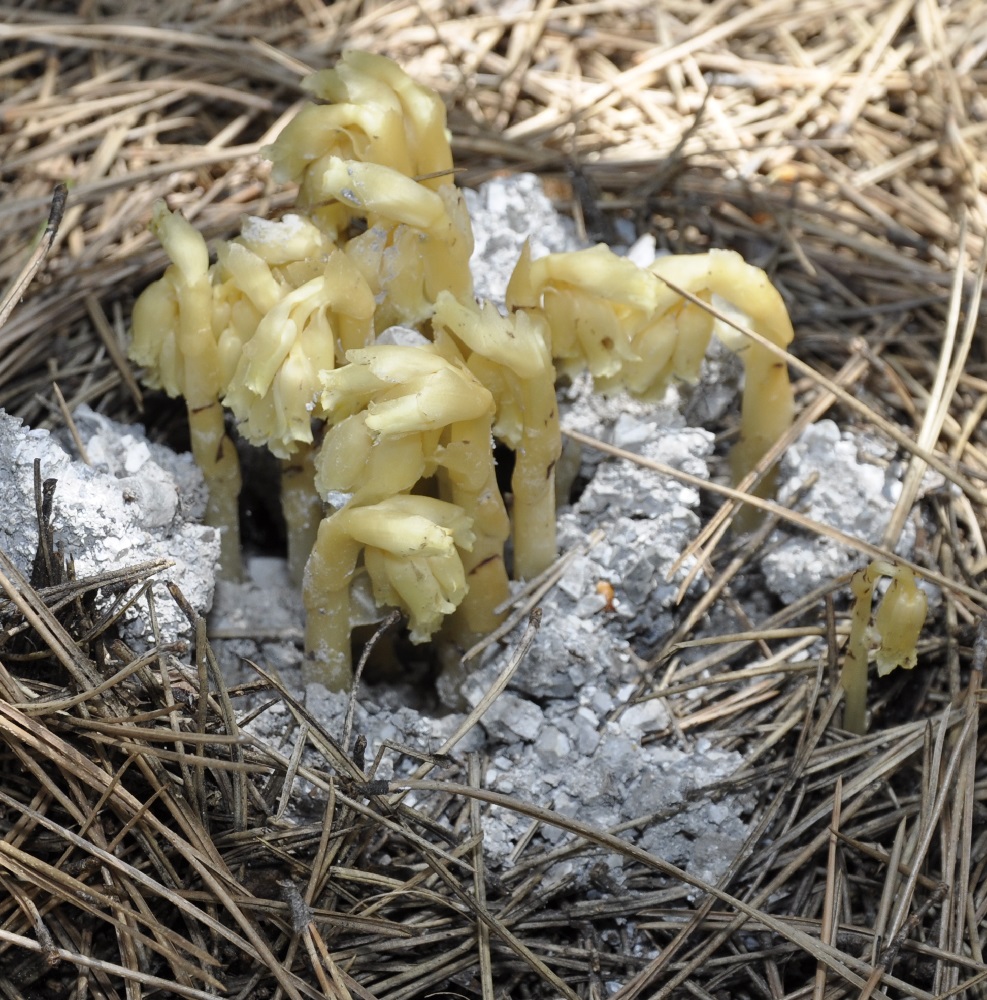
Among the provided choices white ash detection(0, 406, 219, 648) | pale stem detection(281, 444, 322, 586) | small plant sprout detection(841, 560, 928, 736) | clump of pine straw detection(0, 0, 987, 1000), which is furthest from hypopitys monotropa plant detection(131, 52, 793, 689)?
small plant sprout detection(841, 560, 928, 736)

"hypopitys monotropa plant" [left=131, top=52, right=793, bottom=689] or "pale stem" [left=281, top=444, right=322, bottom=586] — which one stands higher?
"hypopitys monotropa plant" [left=131, top=52, right=793, bottom=689]

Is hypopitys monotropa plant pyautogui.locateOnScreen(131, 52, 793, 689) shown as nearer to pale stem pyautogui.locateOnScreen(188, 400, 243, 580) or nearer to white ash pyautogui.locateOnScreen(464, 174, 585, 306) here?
pale stem pyautogui.locateOnScreen(188, 400, 243, 580)

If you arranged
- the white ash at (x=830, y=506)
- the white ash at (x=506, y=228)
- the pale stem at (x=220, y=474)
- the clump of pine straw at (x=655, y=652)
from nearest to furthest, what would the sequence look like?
the clump of pine straw at (x=655, y=652)
the pale stem at (x=220, y=474)
the white ash at (x=830, y=506)
the white ash at (x=506, y=228)

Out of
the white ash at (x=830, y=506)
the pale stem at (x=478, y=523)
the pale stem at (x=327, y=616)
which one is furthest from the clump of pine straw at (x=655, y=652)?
the pale stem at (x=478, y=523)

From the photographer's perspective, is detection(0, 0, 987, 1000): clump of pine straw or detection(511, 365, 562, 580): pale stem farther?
detection(511, 365, 562, 580): pale stem

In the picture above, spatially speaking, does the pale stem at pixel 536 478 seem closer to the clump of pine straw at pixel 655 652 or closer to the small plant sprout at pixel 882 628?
the clump of pine straw at pixel 655 652

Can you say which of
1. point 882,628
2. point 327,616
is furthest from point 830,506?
point 327,616

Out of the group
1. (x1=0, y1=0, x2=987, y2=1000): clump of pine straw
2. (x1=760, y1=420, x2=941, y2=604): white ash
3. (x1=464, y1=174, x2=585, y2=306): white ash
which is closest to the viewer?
(x1=0, y1=0, x2=987, y2=1000): clump of pine straw

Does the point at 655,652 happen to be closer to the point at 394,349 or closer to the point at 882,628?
the point at 882,628
